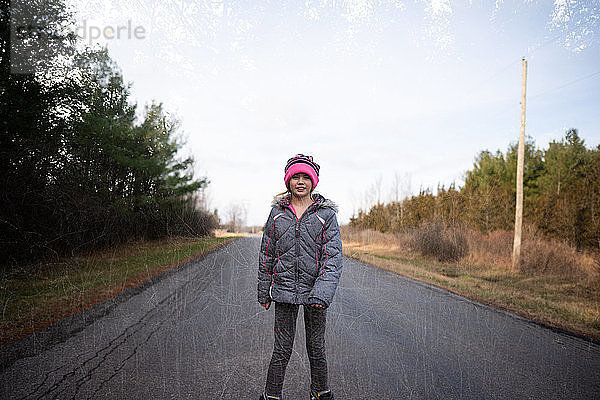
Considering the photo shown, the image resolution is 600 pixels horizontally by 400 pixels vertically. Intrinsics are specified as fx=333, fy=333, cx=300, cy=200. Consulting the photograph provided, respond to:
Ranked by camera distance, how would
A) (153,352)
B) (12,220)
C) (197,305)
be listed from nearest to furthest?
(153,352), (197,305), (12,220)

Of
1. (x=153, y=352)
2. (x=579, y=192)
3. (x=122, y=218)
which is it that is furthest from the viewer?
(x=579, y=192)

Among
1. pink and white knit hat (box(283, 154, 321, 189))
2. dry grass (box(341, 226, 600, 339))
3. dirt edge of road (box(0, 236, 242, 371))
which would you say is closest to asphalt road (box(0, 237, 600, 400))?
dirt edge of road (box(0, 236, 242, 371))

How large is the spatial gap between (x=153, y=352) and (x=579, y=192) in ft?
72.5

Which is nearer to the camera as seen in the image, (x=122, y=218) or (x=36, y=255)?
(x=36, y=255)

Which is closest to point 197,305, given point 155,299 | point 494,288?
point 155,299

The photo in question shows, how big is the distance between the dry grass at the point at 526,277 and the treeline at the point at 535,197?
275 centimetres

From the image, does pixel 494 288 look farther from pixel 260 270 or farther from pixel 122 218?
pixel 122 218

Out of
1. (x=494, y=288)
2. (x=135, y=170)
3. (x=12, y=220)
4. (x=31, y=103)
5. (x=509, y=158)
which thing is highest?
(x=509, y=158)

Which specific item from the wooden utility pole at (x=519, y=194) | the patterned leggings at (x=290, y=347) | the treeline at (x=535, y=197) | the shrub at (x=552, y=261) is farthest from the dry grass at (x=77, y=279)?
the treeline at (x=535, y=197)

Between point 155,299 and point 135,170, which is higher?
point 135,170

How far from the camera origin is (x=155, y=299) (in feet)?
21.2

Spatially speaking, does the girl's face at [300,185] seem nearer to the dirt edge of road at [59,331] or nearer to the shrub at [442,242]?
the dirt edge of road at [59,331]

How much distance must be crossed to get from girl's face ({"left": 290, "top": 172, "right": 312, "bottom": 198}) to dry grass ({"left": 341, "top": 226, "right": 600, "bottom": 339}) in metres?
5.73

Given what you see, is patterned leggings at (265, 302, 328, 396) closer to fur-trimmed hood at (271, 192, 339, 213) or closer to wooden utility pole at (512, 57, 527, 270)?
fur-trimmed hood at (271, 192, 339, 213)
